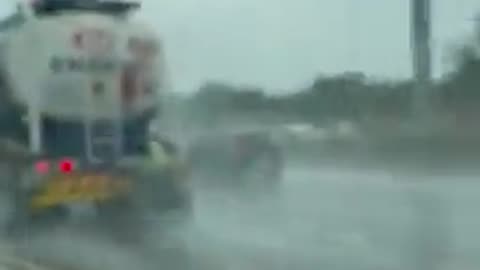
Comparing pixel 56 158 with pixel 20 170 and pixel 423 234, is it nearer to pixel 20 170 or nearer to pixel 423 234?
pixel 20 170

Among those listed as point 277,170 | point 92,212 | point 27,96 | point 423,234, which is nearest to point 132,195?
point 92,212

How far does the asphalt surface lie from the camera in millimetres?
13531

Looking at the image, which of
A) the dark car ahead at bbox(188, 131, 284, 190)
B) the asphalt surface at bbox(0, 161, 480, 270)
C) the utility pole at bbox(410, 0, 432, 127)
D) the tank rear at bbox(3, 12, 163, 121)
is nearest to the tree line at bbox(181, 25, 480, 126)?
the utility pole at bbox(410, 0, 432, 127)

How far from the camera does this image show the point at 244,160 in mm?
27938

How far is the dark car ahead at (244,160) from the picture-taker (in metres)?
27.8

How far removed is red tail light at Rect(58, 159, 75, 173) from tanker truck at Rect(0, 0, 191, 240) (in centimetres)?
1

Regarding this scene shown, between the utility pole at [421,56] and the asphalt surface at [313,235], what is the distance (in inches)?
280

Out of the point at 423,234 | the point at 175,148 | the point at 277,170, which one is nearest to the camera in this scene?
the point at 423,234

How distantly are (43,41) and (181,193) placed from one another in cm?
273

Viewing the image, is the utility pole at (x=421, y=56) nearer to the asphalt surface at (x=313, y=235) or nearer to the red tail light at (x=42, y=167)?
the asphalt surface at (x=313, y=235)

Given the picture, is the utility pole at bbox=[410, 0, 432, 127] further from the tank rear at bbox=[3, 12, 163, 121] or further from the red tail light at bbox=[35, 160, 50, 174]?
the red tail light at bbox=[35, 160, 50, 174]

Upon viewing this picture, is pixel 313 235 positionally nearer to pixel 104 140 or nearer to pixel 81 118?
pixel 104 140

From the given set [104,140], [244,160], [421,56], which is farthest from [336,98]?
[104,140]

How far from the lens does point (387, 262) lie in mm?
13023
